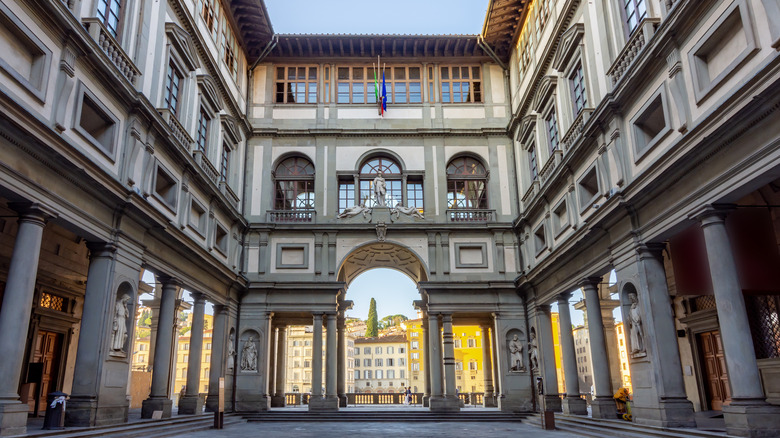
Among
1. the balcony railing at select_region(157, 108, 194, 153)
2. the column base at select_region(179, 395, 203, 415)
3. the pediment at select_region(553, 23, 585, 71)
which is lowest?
the column base at select_region(179, 395, 203, 415)

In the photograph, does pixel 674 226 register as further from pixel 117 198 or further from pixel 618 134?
pixel 117 198

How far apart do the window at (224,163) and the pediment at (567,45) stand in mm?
14664

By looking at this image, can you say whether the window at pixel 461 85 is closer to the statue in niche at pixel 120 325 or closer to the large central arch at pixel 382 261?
A: the large central arch at pixel 382 261

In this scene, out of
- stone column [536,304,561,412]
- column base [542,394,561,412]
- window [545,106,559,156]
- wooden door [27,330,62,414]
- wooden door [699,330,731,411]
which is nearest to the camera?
wooden door [699,330,731,411]

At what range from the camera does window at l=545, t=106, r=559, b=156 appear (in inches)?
897

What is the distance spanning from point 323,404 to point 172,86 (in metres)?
14.7

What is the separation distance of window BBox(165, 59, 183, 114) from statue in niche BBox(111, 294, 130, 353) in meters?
6.78

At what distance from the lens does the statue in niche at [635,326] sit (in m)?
15.2

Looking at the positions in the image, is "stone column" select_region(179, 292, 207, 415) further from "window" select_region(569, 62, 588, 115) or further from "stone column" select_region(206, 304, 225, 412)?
"window" select_region(569, 62, 588, 115)

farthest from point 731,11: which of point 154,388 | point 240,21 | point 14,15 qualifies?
point 240,21

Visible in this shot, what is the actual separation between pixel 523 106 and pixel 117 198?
18668 mm

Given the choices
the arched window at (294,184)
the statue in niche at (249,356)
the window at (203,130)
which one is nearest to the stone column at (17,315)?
the window at (203,130)

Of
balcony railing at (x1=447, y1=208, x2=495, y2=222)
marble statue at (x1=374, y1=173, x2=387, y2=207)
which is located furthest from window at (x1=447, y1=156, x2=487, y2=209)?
marble statue at (x1=374, y1=173, x2=387, y2=207)

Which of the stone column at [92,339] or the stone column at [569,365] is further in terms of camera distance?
the stone column at [569,365]
